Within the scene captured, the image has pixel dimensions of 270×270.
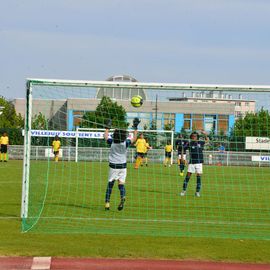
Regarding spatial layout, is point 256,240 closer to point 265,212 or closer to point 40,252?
point 40,252

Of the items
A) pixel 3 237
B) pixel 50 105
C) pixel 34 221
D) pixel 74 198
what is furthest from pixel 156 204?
pixel 3 237

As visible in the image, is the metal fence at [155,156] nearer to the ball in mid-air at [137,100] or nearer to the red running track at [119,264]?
the ball in mid-air at [137,100]

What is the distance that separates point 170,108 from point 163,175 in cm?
1019

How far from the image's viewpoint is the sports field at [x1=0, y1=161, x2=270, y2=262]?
35.1 ft

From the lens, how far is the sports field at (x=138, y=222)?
10.7 metres

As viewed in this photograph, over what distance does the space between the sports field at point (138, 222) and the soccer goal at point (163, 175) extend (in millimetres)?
35

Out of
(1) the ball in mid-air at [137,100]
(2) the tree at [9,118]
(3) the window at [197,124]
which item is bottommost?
(3) the window at [197,124]

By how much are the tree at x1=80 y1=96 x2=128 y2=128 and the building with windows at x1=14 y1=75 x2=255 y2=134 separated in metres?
0.17

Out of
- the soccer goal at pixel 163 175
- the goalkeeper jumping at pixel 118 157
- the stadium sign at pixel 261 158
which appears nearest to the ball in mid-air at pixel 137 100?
the soccer goal at pixel 163 175

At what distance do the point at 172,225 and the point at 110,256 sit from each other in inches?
147

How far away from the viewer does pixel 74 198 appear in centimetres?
1928

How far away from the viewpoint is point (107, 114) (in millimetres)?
18109

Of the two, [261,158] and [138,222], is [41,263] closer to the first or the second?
[138,222]

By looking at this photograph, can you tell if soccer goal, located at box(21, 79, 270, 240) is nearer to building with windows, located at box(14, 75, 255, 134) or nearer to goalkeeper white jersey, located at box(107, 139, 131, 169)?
building with windows, located at box(14, 75, 255, 134)
